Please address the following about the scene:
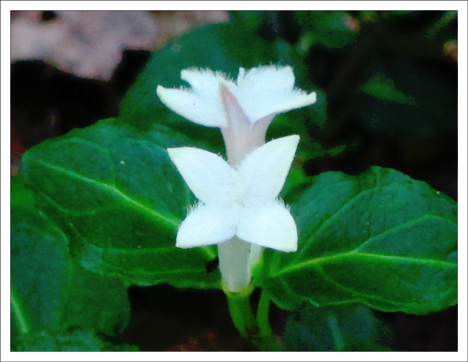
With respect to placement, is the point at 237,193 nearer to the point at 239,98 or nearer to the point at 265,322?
the point at 239,98

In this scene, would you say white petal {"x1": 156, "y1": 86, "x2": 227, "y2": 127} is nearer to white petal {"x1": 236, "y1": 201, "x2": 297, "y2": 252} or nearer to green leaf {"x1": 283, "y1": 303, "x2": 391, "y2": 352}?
white petal {"x1": 236, "y1": 201, "x2": 297, "y2": 252}

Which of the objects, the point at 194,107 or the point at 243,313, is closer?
the point at 194,107

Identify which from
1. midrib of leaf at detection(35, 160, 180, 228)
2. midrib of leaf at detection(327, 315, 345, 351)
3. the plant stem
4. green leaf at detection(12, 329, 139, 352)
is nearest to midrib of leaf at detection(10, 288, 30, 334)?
green leaf at detection(12, 329, 139, 352)

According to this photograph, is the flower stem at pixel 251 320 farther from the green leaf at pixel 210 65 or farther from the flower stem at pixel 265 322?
the green leaf at pixel 210 65

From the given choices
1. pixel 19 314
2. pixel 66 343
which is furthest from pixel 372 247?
pixel 19 314

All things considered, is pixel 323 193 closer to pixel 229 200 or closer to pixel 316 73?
pixel 229 200


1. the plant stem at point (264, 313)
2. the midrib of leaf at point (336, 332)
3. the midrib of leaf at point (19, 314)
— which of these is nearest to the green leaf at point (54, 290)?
the midrib of leaf at point (19, 314)
